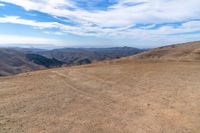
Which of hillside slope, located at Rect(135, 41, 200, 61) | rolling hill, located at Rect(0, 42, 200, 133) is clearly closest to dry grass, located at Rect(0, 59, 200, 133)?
rolling hill, located at Rect(0, 42, 200, 133)

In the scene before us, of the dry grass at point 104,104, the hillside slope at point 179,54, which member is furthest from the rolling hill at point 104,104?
the hillside slope at point 179,54

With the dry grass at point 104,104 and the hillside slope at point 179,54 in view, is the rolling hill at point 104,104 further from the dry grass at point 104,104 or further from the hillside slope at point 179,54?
the hillside slope at point 179,54

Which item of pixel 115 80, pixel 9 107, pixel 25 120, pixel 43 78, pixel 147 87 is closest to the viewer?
pixel 25 120

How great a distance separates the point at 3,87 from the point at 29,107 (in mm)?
5837

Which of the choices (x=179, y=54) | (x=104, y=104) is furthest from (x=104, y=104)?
(x=179, y=54)

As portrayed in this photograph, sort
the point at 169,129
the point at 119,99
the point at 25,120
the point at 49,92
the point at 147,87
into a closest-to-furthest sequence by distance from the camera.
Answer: the point at 169,129 < the point at 25,120 < the point at 119,99 < the point at 49,92 < the point at 147,87

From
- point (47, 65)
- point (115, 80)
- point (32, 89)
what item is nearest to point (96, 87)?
point (115, 80)

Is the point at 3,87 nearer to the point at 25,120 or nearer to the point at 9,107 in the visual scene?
the point at 9,107

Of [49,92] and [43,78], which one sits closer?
[49,92]

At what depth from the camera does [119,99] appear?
1354 centimetres

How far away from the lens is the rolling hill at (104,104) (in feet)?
31.2

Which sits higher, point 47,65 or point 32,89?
point 32,89

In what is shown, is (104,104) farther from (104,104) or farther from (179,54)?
(179,54)

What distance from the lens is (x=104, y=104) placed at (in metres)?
12.5
